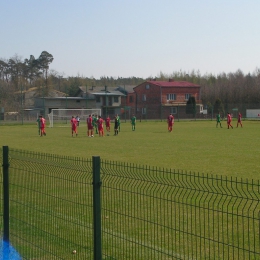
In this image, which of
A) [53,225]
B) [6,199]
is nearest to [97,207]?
[6,199]

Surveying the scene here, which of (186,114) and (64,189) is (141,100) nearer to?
(186,114)

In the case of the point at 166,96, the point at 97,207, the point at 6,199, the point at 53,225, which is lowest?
the point at 53,225

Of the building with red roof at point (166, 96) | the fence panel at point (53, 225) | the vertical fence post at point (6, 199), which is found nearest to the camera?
the fence panel at point (53, 225)

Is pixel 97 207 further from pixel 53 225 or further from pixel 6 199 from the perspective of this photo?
pixel 53 225

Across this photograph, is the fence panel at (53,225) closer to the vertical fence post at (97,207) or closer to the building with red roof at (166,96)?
the vertical fence post at (97,207)

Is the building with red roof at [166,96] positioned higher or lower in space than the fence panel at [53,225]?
higher

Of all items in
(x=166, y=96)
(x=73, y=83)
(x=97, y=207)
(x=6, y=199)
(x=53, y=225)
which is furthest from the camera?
(x=73, y=83)

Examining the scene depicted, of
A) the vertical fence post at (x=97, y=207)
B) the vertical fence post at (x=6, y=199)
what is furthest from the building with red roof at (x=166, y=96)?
the vertical fence post at (x=97, y=207)

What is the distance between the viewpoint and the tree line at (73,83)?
95375 millimetres

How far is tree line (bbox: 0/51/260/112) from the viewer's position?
95375 millimetres

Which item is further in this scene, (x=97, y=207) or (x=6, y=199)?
(x=6, y=199)

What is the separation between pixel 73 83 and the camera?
12162cm

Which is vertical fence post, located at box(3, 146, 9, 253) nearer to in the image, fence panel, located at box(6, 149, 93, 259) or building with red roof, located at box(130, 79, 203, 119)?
fence panel, located at box(6, 149, 93, 259)

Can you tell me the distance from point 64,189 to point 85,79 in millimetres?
140633
